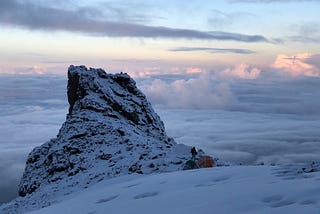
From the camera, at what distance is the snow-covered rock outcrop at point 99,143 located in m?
31.1

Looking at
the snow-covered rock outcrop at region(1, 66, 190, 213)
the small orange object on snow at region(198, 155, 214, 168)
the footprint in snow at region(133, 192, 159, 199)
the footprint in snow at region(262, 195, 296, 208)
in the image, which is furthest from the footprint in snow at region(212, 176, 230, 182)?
the small orange object on snow at region(198, 155, 214, 168)

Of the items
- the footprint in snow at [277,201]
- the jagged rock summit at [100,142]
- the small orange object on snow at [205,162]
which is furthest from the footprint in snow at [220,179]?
the small orange object on snow at [205,162]

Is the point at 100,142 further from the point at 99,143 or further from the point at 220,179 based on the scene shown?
the point at 220,179

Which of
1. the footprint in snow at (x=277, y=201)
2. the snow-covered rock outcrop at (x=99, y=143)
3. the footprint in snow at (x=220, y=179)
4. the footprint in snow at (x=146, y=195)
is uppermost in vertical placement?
the footprint in snow at (x=277, y=201)

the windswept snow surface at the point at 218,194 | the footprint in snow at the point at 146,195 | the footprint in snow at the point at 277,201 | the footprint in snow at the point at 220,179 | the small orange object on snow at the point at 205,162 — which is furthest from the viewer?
the small orange object on snow at the point at 205,162

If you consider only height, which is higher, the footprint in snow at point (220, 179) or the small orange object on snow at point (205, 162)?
the footprint in snow at point (220, 179)

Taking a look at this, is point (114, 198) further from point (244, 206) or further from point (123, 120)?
point (123, 120)

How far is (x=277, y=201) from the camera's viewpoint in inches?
310

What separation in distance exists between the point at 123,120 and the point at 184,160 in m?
17.1

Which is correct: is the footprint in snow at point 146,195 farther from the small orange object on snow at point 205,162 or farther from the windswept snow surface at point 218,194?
the small orange object on snow at point 205,162

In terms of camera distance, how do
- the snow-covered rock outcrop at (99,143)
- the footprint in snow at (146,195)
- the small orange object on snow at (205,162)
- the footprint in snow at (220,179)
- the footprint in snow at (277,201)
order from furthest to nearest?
1. the snow-covered rock outcrop at (99,143)
2. the small orange object on snow at (205,162)
3. the footprint in snow at (220,179)
4. the footprint in snow at (146,195)
5. the footprint in snow at (277,201)

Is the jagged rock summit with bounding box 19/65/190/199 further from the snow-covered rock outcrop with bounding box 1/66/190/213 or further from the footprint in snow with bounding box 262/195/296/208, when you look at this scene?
the footprint in snow with bounding box 262/195/296/208

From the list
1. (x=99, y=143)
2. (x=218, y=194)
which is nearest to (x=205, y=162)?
(x=99, y=143)

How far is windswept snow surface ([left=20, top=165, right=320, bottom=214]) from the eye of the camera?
775 cm
